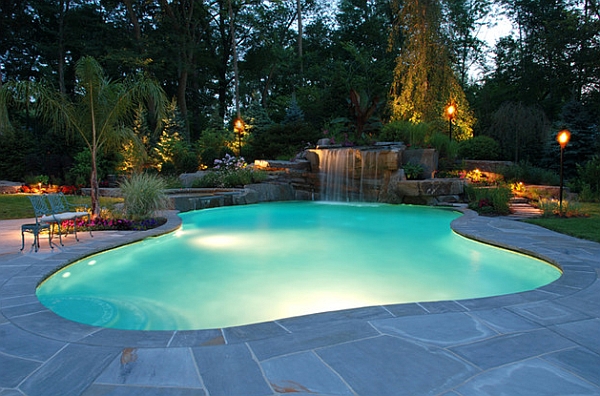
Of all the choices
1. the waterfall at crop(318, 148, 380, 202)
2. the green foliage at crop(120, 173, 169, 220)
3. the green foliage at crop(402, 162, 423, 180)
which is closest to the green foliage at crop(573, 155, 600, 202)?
the green foliage at crop(402, 162, 423, 180)

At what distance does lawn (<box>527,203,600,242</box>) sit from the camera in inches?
229

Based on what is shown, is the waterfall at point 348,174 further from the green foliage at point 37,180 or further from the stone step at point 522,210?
the green foliage at point 37,180

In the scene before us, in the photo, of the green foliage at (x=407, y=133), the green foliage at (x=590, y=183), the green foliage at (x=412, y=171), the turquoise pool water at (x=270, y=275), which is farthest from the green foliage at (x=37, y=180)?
the green foliage at (x=590, y=183)

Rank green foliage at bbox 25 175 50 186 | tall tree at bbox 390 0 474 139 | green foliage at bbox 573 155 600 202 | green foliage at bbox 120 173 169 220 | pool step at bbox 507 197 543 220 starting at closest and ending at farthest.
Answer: green foliage at bbox 120 173 169 220 < pool step at bbox 507 197 543 220 < green foliage at bbox 573 155 600 202 < tall tree at bbox 390 0 474 139 < green foliage at bbox 25 175 50 186

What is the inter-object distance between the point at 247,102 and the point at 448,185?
22.5 m

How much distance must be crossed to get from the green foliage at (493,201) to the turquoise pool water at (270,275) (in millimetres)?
1711

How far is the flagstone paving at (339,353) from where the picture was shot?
1.93m

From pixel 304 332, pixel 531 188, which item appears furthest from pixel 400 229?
pixel 304 332

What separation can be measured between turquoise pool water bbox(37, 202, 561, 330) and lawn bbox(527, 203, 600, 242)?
1.47 meters

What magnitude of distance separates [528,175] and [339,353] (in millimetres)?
11620

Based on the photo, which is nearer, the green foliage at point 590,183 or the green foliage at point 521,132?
the green foliage at point 590,183

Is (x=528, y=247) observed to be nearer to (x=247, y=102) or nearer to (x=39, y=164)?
(x=39, y=164)

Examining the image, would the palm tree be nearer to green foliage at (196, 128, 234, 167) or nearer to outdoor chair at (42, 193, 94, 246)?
outdoor chair at (42, 193, 94, 246)

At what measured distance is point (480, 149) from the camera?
13.8 metres
